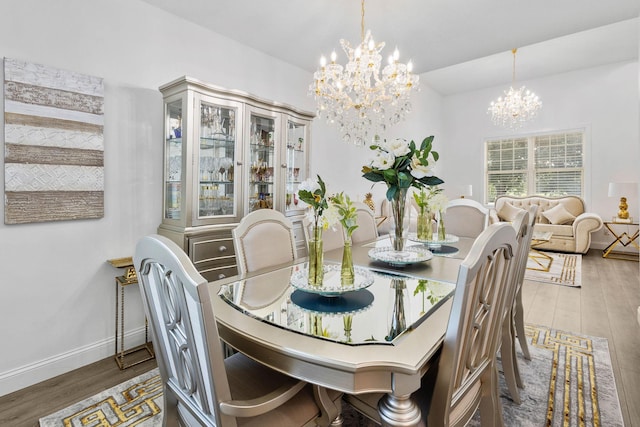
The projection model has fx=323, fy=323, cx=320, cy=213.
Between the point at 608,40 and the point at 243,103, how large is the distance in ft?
17.3

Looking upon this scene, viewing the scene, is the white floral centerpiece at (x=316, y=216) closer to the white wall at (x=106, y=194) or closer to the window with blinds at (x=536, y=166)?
the white wall at (x=106, y=194)

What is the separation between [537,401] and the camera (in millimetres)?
1782

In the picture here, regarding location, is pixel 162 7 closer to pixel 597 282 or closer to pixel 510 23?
pixel 510 23

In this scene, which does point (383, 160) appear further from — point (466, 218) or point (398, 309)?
point (466, 218)

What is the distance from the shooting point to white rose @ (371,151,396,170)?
1.68 metres

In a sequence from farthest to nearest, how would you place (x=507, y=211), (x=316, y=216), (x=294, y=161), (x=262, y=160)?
(x=507, y=211), (x=294, y=161), (x=262, y=160), (x=316, y=216)

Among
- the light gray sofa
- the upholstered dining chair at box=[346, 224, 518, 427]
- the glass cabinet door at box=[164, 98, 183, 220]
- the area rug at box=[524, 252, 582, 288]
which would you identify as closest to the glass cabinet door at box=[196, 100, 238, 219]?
the glass cabinet door at box=[164, 98, 183, 220]

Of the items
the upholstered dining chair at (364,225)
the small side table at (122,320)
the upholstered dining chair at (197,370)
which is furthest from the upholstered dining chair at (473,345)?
the small side table at (122,320)

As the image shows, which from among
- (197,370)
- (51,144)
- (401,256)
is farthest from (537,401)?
(51,144)

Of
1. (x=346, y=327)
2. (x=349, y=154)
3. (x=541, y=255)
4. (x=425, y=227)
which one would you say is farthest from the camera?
(x=541, y=255)

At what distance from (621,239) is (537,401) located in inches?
214

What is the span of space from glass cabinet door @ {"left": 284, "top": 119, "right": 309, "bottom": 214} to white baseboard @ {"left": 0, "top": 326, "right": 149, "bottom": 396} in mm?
1730

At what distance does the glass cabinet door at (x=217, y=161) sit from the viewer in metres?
2.51

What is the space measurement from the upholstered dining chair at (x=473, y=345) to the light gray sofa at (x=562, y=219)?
5.08 m
